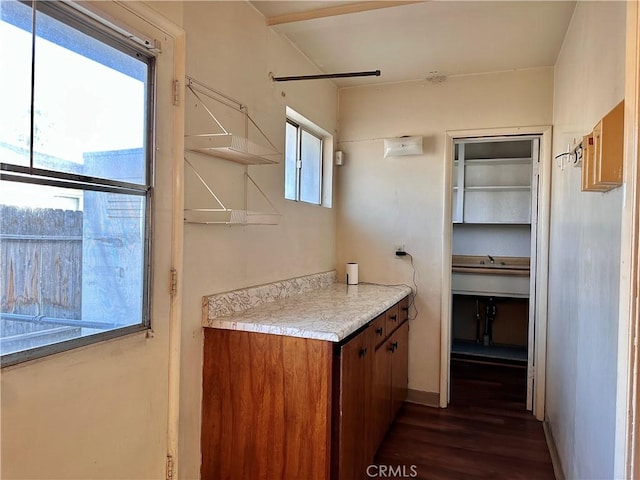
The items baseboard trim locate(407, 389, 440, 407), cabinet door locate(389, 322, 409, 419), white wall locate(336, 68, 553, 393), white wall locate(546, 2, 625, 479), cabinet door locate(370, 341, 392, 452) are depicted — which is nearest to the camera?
white wall locate(546, 2, 625, 479)

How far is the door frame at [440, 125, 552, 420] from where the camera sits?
10.1 ft

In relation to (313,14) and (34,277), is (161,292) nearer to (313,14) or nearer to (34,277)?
(34,277)

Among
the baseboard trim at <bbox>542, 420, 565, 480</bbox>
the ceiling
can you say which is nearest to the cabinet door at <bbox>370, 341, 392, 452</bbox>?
the baseboard trim at <bbox>542, 420, 565, 480</bbox>

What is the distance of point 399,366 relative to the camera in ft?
10.1

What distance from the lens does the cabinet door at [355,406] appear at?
1.87 meters

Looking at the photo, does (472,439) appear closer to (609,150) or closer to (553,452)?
(553,452)

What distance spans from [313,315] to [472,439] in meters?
1.56

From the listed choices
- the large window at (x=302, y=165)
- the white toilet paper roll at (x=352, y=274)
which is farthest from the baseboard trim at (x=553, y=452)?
the large window at (x=302, y=165)

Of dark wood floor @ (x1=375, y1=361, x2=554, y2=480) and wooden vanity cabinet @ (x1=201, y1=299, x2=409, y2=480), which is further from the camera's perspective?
dark wood floor @ (x1=375, y1=361, x2=554, y2=480)

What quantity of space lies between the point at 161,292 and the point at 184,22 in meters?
1.14

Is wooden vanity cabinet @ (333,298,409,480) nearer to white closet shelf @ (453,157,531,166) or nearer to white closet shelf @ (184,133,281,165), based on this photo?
white closet shelf @ (184,133,281,165)

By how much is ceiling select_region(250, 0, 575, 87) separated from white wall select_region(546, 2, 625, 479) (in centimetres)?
22

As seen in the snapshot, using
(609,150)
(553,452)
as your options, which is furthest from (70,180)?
(553,452)

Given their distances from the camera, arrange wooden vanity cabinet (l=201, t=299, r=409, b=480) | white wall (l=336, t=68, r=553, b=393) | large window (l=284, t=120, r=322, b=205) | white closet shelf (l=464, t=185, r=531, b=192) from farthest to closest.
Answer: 1. white closet shelf (l=464, t=185, r=531, b=192)
2. white wall (l=336, t=68, r=553, b=393)
3. large window (l=284, t=120, r=322, b=205)
4. wooden vanity cabinet (l=201, t=299, r=409, b=480)
